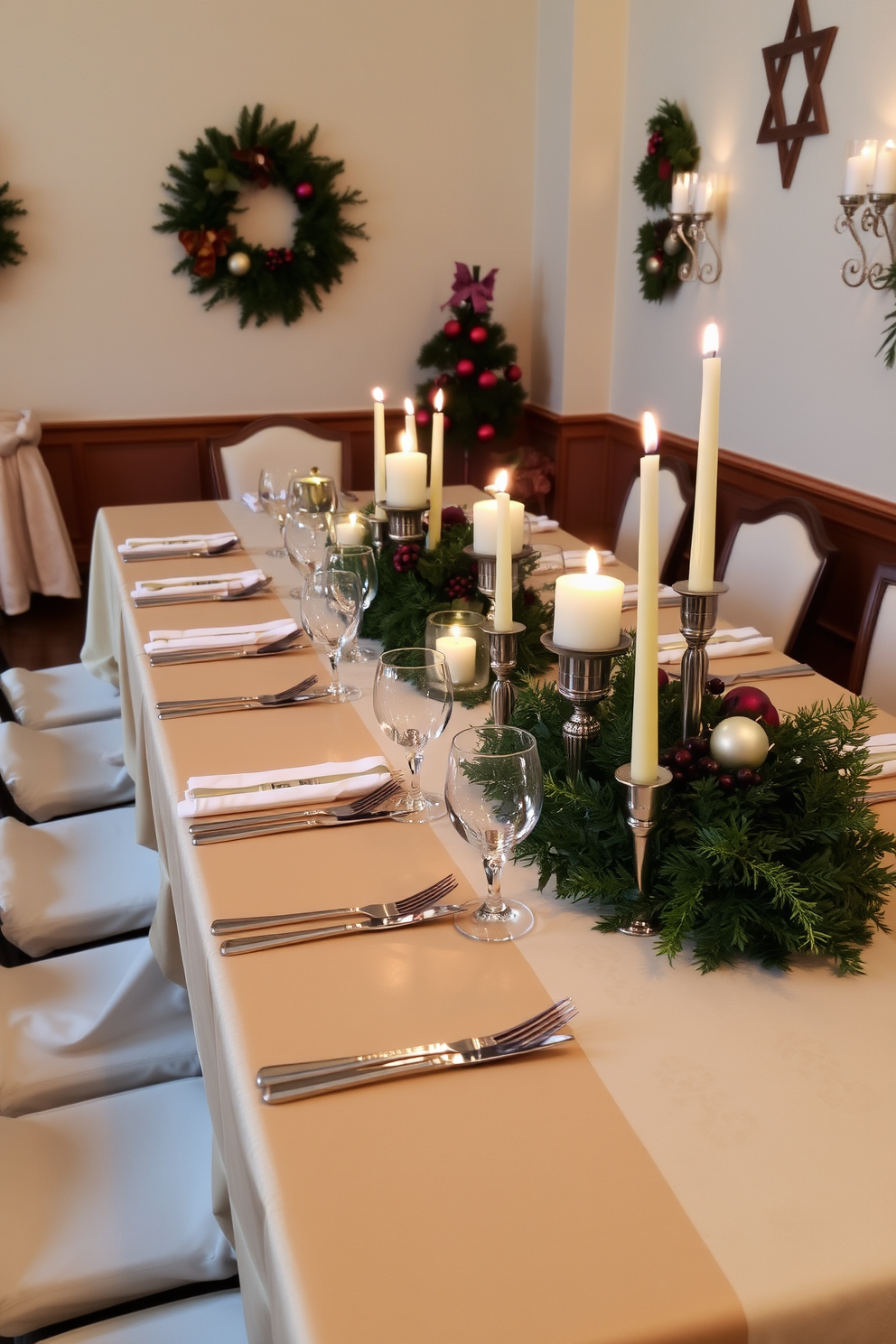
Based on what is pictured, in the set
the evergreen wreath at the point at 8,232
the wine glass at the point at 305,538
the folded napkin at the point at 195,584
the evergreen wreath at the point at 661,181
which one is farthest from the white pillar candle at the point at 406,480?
the evergreen wreath at the point at 8,232

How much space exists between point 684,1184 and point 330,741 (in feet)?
2.76

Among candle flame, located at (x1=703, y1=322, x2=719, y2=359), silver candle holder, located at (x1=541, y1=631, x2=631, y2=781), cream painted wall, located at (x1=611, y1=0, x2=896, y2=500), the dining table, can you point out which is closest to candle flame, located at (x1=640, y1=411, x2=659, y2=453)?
candle flame, located at (x1=703, y1=322, x2=719, y2=359)

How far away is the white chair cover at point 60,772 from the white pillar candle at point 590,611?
51.4 inches

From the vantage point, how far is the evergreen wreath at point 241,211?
4109mm

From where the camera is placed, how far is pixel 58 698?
253 cm

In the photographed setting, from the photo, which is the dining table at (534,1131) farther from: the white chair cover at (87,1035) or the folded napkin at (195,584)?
the folded napkin at (195,584)

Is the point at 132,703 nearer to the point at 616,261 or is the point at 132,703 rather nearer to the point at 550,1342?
the point at 550,1342

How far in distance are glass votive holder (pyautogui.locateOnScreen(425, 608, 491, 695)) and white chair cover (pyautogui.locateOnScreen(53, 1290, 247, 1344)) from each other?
83 centimetres

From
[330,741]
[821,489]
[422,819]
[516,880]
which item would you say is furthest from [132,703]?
[821,489]

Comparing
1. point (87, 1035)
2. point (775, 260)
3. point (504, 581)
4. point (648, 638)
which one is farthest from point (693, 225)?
point (87, 1035)

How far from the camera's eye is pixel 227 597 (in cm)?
217

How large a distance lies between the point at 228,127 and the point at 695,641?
3.80 m

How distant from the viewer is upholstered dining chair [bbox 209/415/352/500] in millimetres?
3547

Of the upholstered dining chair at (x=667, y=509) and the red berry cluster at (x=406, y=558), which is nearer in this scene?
the red berry cluster at (x=406, y=558)
